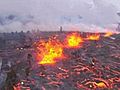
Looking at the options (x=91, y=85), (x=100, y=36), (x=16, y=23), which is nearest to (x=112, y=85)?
(x=91, y=85)

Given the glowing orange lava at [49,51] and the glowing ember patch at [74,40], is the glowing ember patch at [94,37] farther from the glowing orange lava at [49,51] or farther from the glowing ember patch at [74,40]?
the glowing orange lava at [49,51]

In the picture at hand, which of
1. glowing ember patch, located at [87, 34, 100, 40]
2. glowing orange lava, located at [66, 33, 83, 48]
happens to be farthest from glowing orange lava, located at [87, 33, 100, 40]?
glowing orange lava, located at [66, 33, 83, 48]

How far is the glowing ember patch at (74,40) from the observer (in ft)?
170

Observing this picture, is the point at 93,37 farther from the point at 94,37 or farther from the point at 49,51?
the point at 49,51

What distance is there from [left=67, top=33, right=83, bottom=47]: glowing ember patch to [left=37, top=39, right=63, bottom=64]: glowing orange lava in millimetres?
2067

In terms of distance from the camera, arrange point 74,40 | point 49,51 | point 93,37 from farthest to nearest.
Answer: point 93,37 < point 74,40 < point 49,51

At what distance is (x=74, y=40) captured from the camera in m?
54.8

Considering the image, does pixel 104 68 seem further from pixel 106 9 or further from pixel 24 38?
pixel 106 9

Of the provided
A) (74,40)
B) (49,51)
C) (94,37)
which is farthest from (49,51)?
(94,37)

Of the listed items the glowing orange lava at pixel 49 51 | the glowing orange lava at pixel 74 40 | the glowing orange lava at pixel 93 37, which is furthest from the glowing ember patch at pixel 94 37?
the glowing orange lava at pixel 49 51

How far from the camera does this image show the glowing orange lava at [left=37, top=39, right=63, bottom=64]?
44.2 m

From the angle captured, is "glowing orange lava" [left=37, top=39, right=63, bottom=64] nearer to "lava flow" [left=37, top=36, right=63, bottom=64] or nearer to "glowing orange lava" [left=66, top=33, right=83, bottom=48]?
"lava flow" [left=37, top=36, right=63, bottom=64]

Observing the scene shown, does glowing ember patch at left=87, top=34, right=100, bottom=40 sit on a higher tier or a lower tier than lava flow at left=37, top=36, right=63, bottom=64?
higher

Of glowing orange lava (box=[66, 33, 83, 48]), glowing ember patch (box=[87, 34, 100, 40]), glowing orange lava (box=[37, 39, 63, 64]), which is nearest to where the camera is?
glowing orange lava (box=[37, 39, 63, 64])
